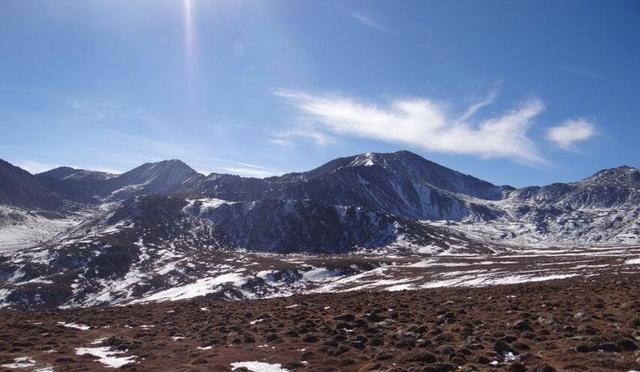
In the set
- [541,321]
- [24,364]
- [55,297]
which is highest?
[541,321]

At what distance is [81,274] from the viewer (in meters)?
126

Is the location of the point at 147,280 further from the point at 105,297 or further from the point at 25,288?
the point at 25,288

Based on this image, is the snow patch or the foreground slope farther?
the snow patch

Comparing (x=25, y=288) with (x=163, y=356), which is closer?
(x=163, y=356)

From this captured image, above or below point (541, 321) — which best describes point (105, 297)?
below

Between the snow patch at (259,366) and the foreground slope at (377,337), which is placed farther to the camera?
the snow patch at (259,366)

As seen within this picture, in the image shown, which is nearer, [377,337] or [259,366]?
[259,366]

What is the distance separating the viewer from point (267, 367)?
78.2 feet

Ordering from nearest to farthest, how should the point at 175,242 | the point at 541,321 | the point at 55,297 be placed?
the point at 541,321
the point at 55,297
the point at 175,242

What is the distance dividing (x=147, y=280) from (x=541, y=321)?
10636 cm

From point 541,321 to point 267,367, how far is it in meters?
16.7

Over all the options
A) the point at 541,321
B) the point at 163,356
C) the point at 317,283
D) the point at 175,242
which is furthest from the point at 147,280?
the point at 541,321

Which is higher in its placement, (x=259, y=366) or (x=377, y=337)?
(x=377, y=337)

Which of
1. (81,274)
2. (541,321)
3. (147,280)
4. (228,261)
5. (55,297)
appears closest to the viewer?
(541,321)
